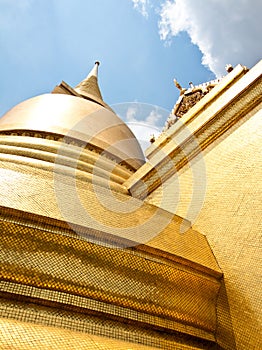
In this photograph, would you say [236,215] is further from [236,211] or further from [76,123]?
[76,123]

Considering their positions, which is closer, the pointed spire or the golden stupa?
the golden stupa

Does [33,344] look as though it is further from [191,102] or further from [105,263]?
[191,102]

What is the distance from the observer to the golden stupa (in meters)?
1.53

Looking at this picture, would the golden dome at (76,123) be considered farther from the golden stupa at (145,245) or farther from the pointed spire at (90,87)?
the pointed spire at (90,87)

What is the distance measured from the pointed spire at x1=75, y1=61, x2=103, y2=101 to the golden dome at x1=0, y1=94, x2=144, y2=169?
4.90 feet

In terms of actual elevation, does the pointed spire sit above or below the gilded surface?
below

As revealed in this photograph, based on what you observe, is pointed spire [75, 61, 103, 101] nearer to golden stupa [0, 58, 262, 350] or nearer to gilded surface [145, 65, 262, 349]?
golden stupa [0, 58, 262, 350]

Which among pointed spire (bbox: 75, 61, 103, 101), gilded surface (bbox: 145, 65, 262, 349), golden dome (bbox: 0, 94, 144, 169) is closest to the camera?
gilded surface (bbox: 145, 65, 262, 349)

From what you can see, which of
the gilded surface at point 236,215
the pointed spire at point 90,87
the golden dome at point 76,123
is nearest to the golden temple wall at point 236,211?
the gilded surface at point 236,215

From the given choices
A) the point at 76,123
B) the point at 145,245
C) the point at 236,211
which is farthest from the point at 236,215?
the point at 76,123

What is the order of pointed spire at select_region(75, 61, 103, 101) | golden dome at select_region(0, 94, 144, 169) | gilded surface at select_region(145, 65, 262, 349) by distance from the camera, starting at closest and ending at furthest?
gilded surface at select_region(145, 65, 262, 349), golden dome at select_region(0, 94, 144, 169), pointed spire at select_region(75, 61, 103, 101)

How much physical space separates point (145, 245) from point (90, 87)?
18.0ft

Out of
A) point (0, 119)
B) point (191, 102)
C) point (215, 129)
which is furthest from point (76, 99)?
point (215, 129)

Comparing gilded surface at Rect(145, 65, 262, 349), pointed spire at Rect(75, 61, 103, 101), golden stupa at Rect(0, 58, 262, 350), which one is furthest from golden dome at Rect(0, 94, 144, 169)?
pointed spire at Rect(75, 61, 103, 101)
